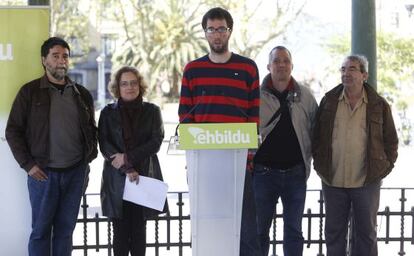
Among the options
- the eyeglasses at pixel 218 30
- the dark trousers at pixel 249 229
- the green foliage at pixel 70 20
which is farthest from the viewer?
the green foliage at pixel 70 20

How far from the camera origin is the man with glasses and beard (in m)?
3.91

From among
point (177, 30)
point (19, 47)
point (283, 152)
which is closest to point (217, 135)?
point (283, 152)

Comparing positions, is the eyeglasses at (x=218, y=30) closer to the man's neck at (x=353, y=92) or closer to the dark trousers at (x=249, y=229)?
the dark trousers at (x=249, y=229)

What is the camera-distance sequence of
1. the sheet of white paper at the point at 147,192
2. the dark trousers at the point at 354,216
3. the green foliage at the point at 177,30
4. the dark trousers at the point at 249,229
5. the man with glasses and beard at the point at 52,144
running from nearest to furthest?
the dark trousers at the point at 249,229 < the man with glasses and beard at the point at 52,144 < the sheet of white paper at the point at 147,192 < the dark trousers at the point at 354,216 < the green foliage at the point at 177,30

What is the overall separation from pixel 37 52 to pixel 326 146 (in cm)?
230

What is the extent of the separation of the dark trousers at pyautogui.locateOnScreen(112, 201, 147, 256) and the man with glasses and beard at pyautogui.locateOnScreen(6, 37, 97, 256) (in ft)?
1.12

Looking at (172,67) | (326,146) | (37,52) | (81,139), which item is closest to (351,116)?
(326,146)

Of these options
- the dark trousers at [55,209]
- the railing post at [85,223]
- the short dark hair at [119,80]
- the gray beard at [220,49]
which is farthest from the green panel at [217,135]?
the railing post at [85,223]

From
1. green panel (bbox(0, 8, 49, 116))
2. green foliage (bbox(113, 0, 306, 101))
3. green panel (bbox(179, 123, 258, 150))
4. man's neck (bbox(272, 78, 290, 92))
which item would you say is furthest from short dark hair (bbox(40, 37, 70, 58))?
green foliage (bbox(113, 0, 306, 101))

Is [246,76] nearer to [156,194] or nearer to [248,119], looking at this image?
[248,119]

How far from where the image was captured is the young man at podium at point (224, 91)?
3.53 meters

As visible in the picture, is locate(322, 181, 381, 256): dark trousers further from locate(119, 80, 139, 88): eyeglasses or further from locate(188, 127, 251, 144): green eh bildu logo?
locate(119, 80, 139, 88): eyeglasses

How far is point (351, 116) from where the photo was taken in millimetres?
4098

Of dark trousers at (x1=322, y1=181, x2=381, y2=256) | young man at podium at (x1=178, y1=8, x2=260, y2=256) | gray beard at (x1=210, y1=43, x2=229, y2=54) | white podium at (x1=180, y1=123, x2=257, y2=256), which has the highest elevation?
gray beard at (x1=210, y1=43, x2=229, y2=54)
